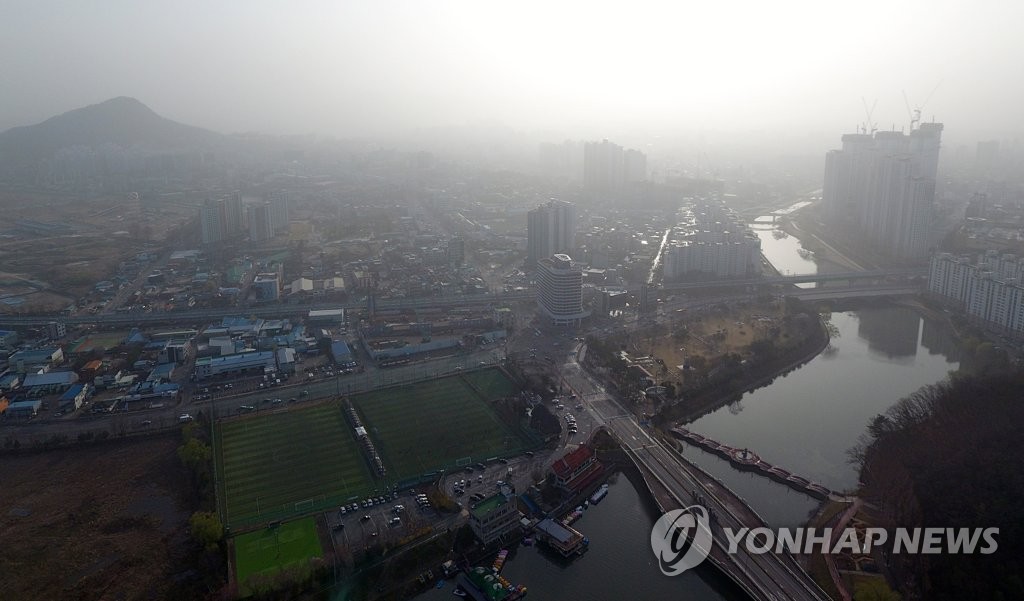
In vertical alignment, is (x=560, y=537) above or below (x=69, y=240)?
below

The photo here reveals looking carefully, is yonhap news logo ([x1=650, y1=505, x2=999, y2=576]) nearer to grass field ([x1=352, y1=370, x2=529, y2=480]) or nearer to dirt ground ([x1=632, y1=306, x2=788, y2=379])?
grass field ([x1=352, y1=370, x2=529, y2=480])

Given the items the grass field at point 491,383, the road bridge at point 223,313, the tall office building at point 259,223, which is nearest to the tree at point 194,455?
the grass field at point 491,383

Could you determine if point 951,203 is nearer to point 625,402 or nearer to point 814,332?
point 814,332

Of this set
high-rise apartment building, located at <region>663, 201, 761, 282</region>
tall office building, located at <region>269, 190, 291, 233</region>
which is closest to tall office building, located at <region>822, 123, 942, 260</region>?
high-rise apartment building, located at <region>663, 201, 761, 282</region>

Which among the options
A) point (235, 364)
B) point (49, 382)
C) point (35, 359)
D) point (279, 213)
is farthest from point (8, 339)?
point (279, 213)

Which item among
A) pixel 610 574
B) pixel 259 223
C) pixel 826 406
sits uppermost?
pixel 259 223

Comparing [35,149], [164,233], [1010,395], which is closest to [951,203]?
[1010,395]

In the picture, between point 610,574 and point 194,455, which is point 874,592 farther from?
point 194,455

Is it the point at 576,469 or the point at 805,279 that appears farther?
the point at 805,279
